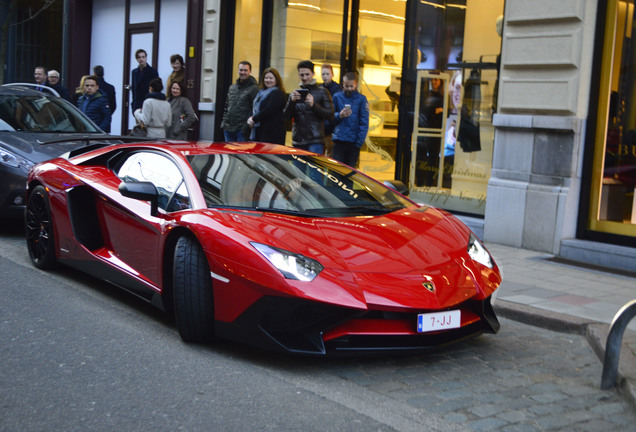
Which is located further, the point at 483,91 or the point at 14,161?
the point at 483,91

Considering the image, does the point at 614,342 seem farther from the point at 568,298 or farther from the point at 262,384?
the point at 568,298

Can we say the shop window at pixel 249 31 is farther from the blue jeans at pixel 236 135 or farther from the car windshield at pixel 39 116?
the car windshield at pixel 39 116

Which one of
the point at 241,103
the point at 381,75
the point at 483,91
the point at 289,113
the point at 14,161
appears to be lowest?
the point at 14,161

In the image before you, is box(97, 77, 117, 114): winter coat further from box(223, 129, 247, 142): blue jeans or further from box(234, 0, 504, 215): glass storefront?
box(234, 0, 504, 215): glass storefront

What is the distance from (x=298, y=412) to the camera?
389cm

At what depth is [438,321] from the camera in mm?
4484

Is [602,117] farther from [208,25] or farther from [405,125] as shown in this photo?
[208,25]

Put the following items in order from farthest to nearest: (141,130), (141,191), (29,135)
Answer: (141,130) < (29,135) < (141,191)

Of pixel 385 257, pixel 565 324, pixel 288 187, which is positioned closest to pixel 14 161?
pixel 288 187

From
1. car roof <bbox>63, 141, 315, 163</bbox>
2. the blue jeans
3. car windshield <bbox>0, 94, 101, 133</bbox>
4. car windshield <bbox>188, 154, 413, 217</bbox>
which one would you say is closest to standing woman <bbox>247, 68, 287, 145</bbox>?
the blue jeans

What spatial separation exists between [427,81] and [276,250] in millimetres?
7503

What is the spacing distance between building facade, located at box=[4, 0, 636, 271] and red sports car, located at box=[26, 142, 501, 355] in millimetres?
3729

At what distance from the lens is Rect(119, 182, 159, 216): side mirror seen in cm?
518

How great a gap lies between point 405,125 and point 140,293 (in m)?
7.05
